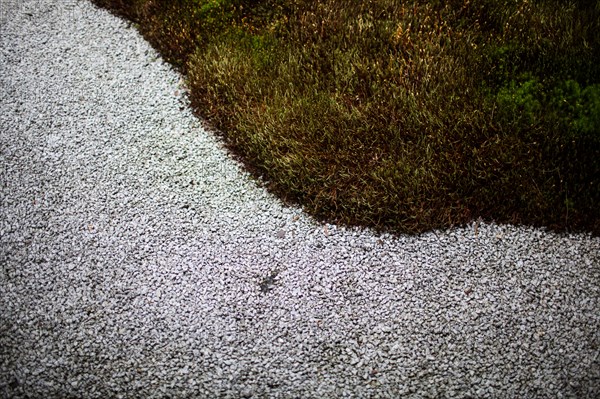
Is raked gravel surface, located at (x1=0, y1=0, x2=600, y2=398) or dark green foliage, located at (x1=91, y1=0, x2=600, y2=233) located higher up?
dark green foliage, located at (x1=91, y1=0, x2=600, y2=233)

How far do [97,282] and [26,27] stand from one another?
202 inches

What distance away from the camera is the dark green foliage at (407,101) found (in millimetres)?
4273

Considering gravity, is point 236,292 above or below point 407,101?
below

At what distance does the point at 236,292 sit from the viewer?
394cm

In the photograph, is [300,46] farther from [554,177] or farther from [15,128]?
[15,128]

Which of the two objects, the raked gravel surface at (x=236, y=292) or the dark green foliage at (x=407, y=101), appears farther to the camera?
the dark green foliage at (x=407, y=101)

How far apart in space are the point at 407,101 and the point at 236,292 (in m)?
2.89

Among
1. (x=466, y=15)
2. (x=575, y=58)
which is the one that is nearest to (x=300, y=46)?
(x=466, y=15)

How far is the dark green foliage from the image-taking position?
4.27 metres

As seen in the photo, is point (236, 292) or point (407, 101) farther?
point (407, 101)

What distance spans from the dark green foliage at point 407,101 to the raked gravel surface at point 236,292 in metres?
0.34

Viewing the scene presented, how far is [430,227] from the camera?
13.9 ft

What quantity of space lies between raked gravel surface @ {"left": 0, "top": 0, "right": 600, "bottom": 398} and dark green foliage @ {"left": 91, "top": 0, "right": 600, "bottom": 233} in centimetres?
34

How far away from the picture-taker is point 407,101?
491 cm
